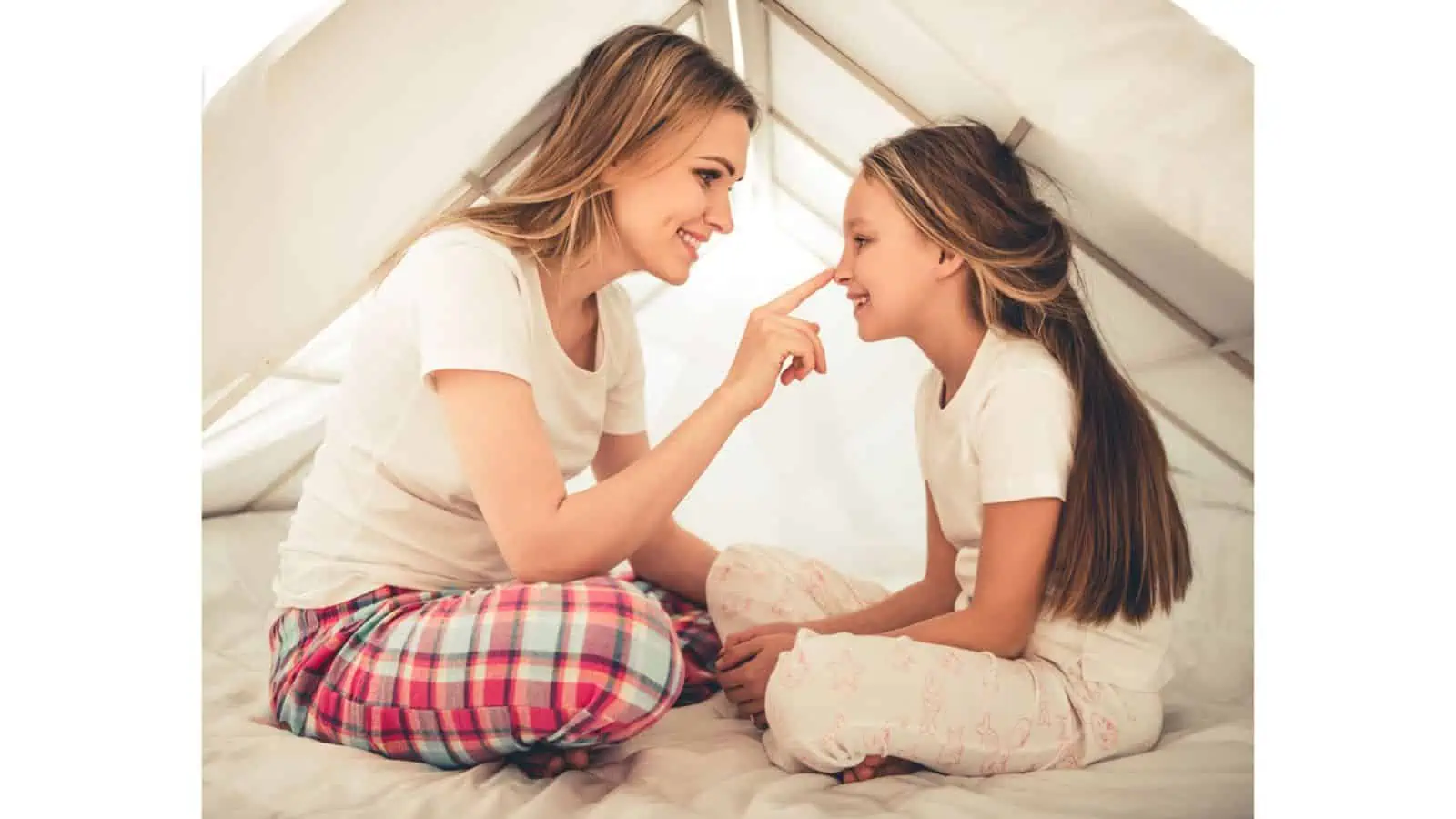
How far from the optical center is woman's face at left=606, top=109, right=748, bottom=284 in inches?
43.5

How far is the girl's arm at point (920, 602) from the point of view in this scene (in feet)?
3.76

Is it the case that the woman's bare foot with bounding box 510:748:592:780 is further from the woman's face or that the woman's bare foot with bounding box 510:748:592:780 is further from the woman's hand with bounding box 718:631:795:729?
the woman's face

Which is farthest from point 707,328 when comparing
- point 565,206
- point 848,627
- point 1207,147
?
point 1207,147

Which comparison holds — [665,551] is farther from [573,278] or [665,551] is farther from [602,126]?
[602,126]

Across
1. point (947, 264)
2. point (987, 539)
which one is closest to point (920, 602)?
point (987, 539)

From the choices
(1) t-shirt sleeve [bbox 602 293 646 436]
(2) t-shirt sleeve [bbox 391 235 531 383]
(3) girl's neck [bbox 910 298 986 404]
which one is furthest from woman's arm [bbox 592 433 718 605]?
(3) girl's neck [bbox 910 298 986 404]

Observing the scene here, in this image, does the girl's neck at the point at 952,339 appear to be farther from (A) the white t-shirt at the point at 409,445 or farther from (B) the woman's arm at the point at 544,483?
(A) the white t-shirt at the point at 409,445

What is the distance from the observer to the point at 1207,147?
97 centimetres

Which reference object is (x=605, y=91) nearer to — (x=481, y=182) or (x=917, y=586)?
(x=481, y=182)

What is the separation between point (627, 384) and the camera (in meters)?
1.22

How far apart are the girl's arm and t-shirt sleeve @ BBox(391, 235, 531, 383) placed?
433mm

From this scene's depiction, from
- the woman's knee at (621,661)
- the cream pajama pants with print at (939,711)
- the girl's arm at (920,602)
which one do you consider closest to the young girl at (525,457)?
the woman's knee at (621,661)

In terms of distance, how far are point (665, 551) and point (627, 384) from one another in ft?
0.67
